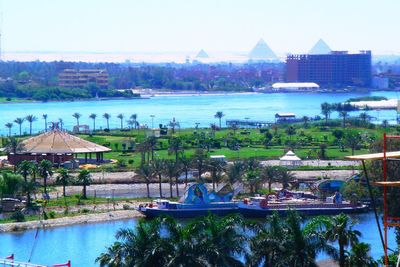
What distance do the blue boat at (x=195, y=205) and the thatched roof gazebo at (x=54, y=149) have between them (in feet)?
33.5

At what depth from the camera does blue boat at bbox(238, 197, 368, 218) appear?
27781 millimetres

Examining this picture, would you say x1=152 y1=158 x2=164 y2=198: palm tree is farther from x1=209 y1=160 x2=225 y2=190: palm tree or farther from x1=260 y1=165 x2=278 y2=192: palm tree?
x1=260 y1=165 x2=278 y2=192: palm tree

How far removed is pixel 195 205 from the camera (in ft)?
92.1

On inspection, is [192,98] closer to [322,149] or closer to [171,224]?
[322,149]

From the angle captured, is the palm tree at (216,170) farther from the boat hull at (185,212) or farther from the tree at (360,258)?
the tree at (360,258)

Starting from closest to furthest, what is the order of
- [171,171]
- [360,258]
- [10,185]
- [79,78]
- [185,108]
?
[360,258] → [10,185] → [171,171] → [185,108] → [79,78]

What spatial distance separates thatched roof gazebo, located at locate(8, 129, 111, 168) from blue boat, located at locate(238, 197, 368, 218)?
11353mm

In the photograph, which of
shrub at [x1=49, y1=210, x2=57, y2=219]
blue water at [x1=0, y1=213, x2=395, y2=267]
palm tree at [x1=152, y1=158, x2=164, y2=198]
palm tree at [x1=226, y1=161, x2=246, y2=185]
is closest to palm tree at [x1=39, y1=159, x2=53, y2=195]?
palm tree at [x1=152, y1=158, x2=164, y2=198]

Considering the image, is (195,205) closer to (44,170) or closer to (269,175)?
(269,175)

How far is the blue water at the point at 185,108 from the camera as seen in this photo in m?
73.8

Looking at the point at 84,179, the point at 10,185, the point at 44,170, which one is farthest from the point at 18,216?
the point at 44,170

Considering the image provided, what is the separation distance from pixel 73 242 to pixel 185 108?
227ft

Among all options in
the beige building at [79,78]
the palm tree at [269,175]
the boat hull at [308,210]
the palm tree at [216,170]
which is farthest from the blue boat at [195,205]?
the beige building at [79,78]

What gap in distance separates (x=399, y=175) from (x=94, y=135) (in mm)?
35469
